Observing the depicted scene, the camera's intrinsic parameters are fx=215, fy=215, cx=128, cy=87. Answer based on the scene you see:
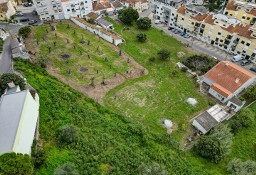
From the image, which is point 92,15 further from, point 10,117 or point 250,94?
point 250,94

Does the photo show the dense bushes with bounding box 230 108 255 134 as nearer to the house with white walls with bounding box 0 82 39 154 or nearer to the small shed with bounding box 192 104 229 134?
the small shed with bounding box 192 104 229 134

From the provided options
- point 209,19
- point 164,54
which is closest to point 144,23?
point 164,54

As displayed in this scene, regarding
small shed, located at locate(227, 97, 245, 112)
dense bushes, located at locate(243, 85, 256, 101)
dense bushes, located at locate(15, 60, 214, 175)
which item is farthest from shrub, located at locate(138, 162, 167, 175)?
dense bushes, located at locate(243, 85, 256, 101)

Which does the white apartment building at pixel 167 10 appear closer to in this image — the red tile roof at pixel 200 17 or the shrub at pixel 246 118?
the red tile roof at pixel 200 17

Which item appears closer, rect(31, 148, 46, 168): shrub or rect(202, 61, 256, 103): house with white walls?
rect(31, 148, 46, 168): shrub

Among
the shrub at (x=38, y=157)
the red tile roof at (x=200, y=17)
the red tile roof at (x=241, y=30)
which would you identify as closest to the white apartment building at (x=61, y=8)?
the red tile roof at (x=200, y=17)

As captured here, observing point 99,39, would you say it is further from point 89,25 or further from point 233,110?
point 233,110

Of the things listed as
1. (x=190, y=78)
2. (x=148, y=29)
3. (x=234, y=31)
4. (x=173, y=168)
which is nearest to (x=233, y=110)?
(x=190, y=78)
